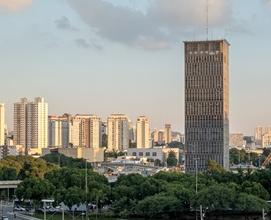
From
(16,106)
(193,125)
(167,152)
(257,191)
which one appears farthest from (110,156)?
(257,191)

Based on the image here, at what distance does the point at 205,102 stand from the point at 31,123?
7936cm

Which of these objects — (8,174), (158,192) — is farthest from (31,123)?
(158,192)

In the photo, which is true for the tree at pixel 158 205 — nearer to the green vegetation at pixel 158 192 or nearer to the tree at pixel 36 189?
the green vegetation at pixel 158 192

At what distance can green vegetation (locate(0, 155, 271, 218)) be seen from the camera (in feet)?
158

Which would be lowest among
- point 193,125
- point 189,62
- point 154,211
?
point 154,211

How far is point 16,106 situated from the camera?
17800 cm

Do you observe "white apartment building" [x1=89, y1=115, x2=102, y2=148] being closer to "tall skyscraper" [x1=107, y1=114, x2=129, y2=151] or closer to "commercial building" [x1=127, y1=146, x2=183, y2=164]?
"tall skyscraper" [x1=107, y1=114, x2=129, y2=151]

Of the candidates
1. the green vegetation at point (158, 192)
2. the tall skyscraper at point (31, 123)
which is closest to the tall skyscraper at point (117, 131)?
the tall skyscraper at point (31, 123)

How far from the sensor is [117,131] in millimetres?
194250

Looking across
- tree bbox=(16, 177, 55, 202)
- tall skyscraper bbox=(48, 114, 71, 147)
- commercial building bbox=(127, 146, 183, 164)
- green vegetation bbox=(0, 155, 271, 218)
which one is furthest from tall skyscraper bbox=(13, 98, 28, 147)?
tree bbox=(16, 177, 55, 202)

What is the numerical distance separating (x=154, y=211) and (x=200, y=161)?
57.9 meters

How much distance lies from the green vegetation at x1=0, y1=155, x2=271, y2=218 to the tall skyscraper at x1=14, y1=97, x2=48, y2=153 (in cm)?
10770

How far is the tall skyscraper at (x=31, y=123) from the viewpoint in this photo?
176 m

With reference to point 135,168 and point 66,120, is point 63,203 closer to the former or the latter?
point 135,168
